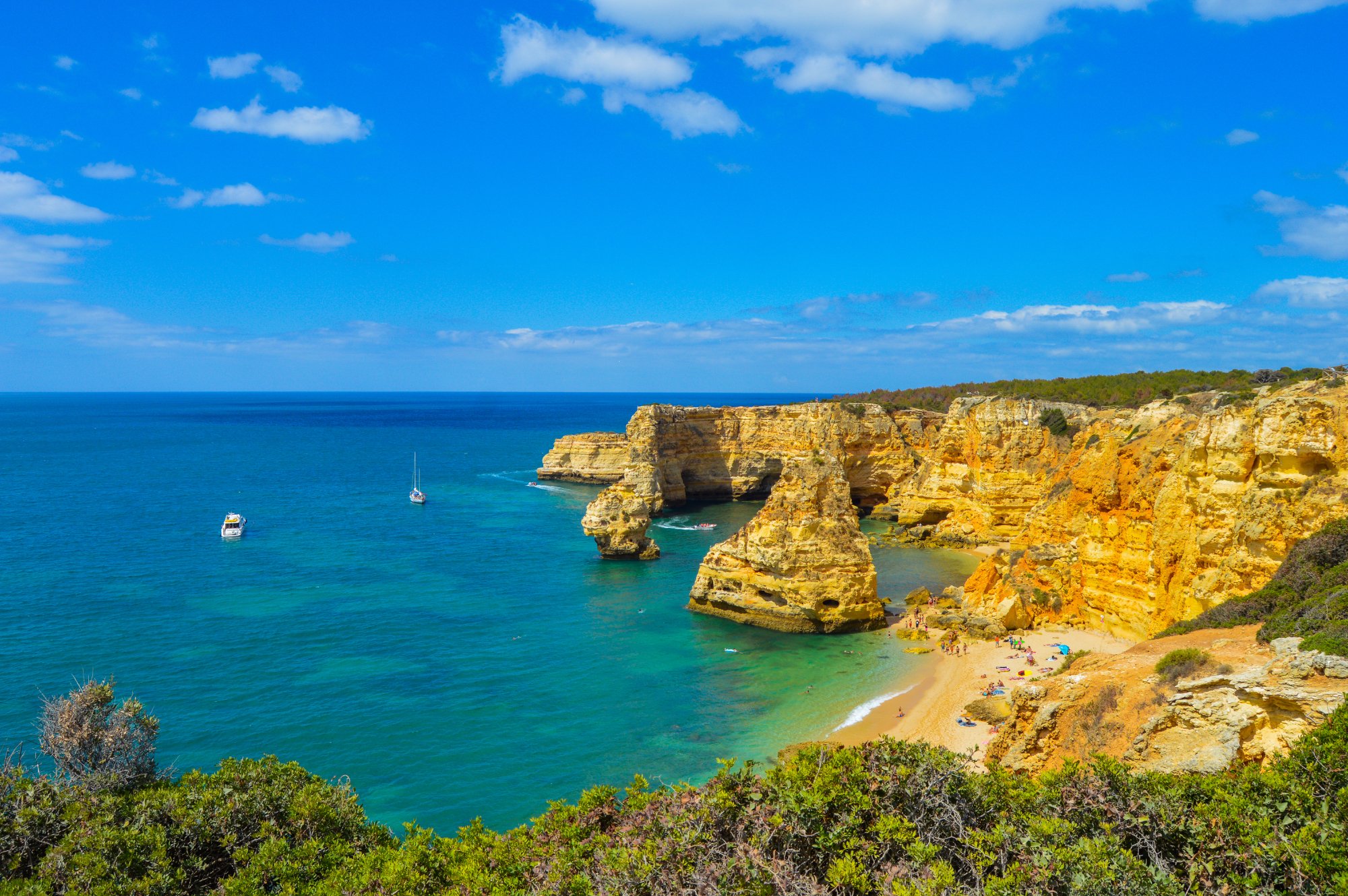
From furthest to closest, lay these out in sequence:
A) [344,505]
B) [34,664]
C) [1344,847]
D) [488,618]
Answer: [344,505], [488,618], [34,664], [1344,847]

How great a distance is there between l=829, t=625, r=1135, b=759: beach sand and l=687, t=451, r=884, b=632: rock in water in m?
3.68

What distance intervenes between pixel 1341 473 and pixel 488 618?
108 feet

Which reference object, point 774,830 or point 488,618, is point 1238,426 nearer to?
point 774,830

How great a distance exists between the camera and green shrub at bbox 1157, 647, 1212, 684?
15422 mm

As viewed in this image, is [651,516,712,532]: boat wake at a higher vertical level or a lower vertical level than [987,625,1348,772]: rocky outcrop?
lower

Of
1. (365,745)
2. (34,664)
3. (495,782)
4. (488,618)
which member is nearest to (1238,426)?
(495,782)

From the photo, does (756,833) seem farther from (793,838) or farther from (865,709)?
(865,709)

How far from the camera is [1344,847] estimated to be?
888 centimetres

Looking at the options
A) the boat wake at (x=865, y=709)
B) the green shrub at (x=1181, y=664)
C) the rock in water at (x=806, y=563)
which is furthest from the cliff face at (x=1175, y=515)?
the boat wake at (x=865, y=709)

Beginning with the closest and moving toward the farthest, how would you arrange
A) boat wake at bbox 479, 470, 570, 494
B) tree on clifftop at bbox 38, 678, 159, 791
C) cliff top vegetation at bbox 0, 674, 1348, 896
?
cliff top vegetation at bbox 0, 674, 1348, 896 → tree on clifftop at bbox 38, 678, 159, 791 → boat wake at bbox 479, 470, 570, 494

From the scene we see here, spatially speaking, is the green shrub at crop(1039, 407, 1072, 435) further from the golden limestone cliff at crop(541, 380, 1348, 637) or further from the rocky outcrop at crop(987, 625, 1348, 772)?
the rocky outcrop at crop(987, 625, 1348, 772)

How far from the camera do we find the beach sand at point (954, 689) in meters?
24.2

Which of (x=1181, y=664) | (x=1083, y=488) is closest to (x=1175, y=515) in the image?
(x=1083, y=488)

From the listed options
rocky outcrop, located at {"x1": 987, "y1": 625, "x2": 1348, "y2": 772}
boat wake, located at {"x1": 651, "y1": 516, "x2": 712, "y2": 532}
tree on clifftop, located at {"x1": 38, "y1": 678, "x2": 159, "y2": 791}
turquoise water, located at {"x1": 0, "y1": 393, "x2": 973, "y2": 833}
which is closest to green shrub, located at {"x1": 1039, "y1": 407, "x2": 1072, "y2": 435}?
turquoise water, located at {"x1": 0, "y1": 393, "x2": 973, "y2": 833}
